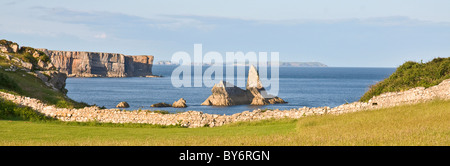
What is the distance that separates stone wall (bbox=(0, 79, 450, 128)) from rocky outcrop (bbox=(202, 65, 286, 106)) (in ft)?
162

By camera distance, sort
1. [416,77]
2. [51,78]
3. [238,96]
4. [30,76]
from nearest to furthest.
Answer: [416,77] < [30,76] < [51,78] < [238,96]

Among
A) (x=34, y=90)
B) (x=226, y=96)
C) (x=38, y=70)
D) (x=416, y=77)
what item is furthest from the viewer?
(x=226, y=96)

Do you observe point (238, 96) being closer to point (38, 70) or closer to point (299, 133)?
point (38, 70)

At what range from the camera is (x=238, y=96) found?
264ft

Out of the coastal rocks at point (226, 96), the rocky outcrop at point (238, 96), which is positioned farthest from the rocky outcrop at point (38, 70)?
the rocky outcrop at point (238, 96)

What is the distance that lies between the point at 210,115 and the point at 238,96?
53.1 m

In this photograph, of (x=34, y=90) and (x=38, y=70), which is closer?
(x=34, y=90)

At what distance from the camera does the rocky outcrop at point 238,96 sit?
77812 mm

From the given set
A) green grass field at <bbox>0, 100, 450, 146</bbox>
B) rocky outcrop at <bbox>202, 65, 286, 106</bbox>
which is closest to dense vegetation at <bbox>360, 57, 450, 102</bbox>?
green grass field at <bbox>0, 100, 450, 146</bbox>

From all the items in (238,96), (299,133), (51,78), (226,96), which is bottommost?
(238,96)

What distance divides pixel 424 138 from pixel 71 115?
21.0 meters

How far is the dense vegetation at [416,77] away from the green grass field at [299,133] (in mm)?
5893

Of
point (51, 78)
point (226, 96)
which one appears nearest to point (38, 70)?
point (51, 78)
